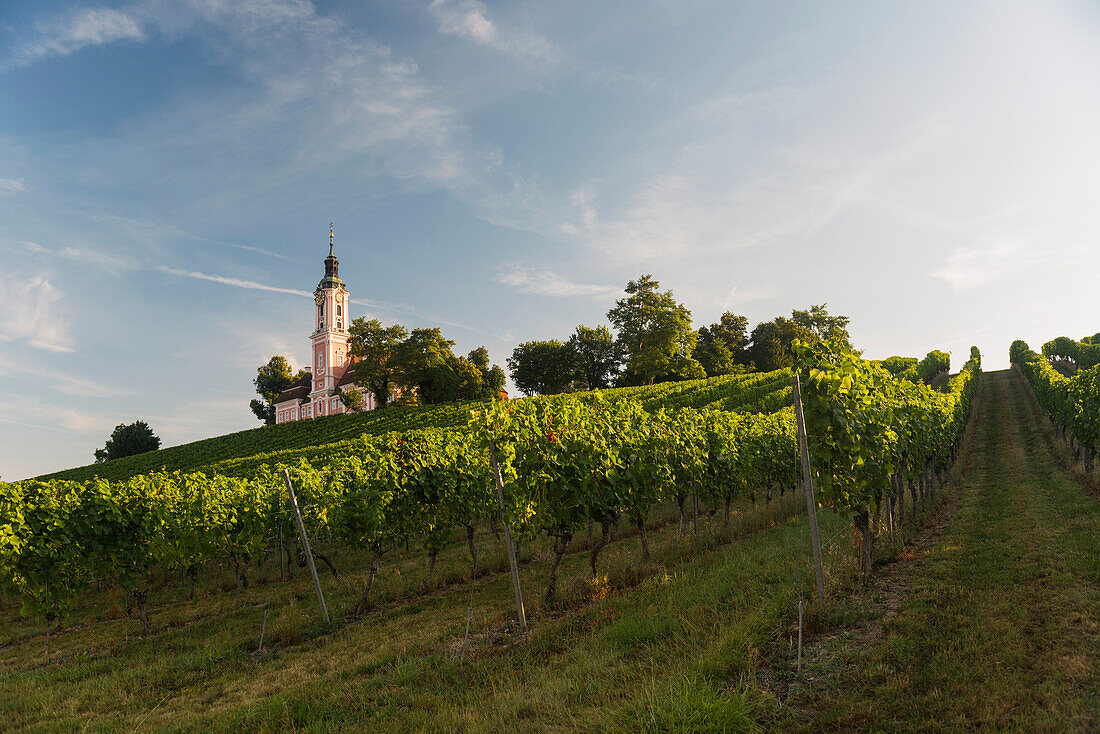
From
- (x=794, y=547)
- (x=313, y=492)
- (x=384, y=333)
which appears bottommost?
(x=794, y=547)

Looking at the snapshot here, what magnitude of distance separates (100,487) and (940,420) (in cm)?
2121

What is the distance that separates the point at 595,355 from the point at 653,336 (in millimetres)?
10750

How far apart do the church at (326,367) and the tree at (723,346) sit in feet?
161

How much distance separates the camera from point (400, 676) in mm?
6195

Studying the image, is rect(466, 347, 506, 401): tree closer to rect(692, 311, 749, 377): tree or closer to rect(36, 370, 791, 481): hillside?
rect(36, 370, 791, 481): hillside

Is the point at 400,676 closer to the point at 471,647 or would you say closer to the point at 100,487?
the point at 471,647

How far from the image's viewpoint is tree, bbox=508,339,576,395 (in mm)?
71375

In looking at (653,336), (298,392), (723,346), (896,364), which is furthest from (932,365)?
(298,392)

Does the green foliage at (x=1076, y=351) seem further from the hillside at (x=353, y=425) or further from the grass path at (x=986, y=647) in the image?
the grass path at (x=986, y=647)

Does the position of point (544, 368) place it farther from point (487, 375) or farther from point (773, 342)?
point (773, 342)

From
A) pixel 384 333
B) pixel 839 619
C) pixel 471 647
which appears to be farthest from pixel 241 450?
pixel 839 619

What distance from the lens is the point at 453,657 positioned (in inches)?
265

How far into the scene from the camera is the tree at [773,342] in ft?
234

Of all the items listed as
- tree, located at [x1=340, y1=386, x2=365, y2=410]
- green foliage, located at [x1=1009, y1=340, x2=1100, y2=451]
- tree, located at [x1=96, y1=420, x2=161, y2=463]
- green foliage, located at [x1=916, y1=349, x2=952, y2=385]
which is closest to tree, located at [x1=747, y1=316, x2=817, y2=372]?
green foliage, located at [x1=916, y1=349, x2=952, y2=385]
